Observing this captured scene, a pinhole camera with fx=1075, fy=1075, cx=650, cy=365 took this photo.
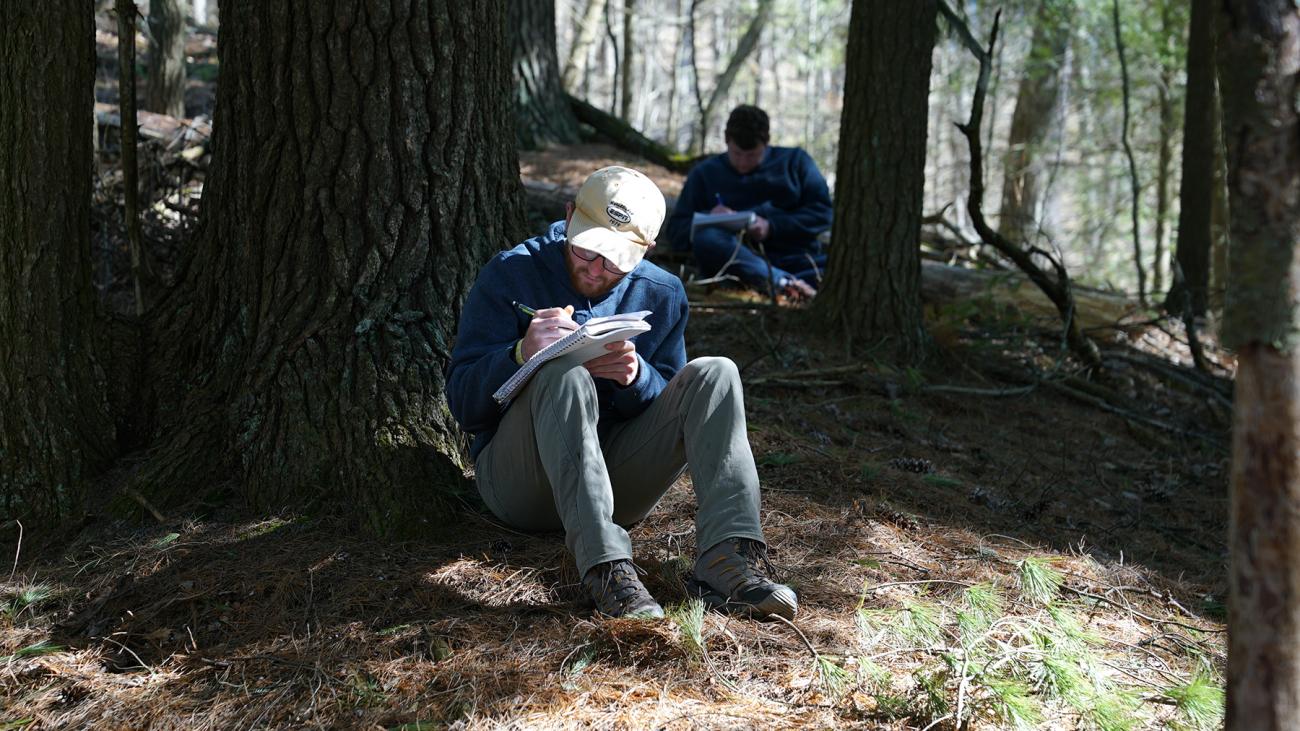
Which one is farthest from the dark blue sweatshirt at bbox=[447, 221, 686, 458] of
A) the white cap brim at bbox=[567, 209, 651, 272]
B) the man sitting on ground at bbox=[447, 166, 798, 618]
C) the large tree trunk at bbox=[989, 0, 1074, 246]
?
the large tree trunk at bbox=[989, 0, 1074, 246]

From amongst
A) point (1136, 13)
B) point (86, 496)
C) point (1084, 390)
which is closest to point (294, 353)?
point (86, 496)

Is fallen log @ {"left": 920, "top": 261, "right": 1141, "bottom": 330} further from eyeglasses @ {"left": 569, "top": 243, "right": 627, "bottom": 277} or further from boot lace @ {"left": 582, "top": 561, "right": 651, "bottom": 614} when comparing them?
boot lace @ {"left": 582, "top": 561, "right": 651, "bottom": 614}

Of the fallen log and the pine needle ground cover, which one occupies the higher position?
the fallen log

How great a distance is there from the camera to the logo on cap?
3.21 m

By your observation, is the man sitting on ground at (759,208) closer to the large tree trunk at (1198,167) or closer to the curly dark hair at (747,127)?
the curly dark hair at (747,127)

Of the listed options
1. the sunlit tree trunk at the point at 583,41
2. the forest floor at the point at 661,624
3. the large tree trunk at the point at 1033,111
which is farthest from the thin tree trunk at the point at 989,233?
the large tree trunk at the point at 1033,111

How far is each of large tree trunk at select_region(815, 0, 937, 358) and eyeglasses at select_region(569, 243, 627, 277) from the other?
2.84 meters

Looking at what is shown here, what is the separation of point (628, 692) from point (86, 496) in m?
2.08

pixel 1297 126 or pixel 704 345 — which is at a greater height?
pixel 1297 126

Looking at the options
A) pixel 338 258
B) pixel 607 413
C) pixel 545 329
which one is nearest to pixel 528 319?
pixel 545 329

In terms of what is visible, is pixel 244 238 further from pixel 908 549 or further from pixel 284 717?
pixel 908 549

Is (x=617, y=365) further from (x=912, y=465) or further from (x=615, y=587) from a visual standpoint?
(x=912, y=465)

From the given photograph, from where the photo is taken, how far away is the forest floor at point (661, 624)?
2.65 m

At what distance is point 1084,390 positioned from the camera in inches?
250
